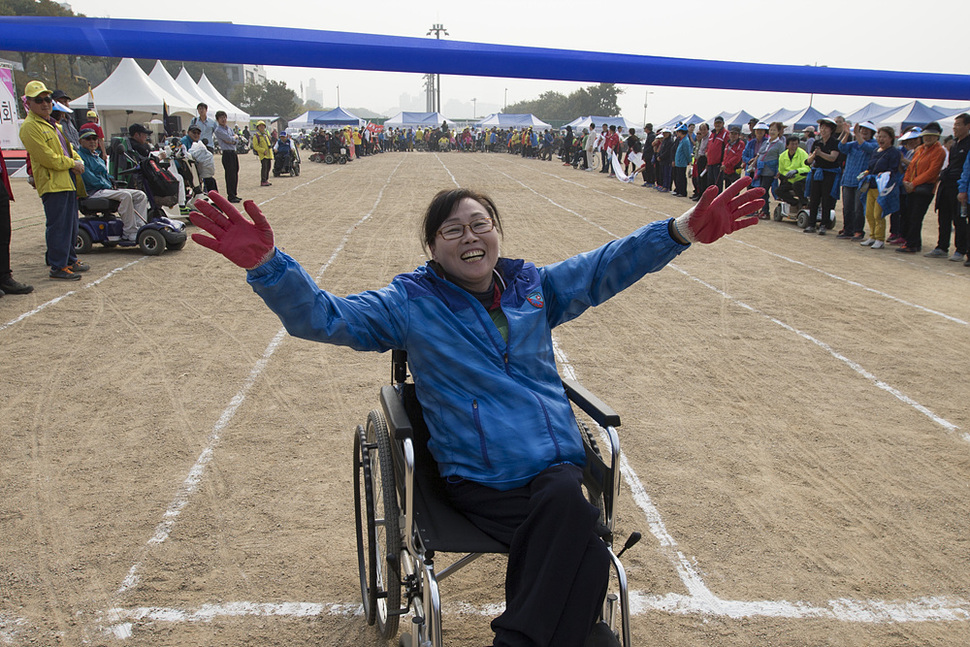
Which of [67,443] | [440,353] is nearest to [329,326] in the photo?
[440,353]

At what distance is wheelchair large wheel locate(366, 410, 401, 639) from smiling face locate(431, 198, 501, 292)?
62 cm

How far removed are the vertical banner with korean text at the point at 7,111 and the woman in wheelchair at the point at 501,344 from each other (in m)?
19.4

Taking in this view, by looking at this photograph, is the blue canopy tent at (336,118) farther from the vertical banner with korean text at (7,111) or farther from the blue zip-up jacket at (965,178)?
the blue zip-up jacket at (965,178)

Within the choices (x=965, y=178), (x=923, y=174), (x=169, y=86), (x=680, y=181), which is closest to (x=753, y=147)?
(x=680, y=181)

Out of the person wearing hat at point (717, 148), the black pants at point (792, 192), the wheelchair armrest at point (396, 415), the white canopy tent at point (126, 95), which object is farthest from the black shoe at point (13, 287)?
the white canopy tent at point (126, 95)

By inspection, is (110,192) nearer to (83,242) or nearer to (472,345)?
(83,242)

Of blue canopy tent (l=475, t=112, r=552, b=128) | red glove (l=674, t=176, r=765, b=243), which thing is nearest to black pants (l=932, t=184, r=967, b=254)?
red glove (l=674, t=176, r=765, b=243)

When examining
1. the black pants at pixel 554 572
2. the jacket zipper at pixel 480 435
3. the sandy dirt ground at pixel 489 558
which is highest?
the jacket zipper at pixel 480 435

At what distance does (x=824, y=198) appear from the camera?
1288cm

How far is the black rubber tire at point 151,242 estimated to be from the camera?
968 cm

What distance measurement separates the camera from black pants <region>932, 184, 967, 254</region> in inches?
403

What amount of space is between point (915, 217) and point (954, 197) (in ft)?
2.30

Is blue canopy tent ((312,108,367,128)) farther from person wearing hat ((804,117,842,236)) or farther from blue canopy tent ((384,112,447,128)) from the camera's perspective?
person wearing hat ((804,117,842,236))

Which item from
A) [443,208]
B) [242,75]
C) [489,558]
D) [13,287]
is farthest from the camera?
[242,75]
